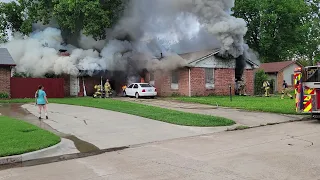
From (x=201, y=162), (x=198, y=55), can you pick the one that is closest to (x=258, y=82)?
(x=198, y=55)

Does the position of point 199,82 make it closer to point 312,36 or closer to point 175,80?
point 175,80

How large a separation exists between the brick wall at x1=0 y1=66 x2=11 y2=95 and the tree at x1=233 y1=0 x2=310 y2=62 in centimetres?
3120

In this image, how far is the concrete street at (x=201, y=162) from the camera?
5398 millimetres

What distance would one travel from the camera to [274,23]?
44.2 metres

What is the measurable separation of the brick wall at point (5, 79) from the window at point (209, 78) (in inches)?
576

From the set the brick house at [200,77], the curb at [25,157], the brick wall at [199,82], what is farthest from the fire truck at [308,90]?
the brick wall at [199,82]

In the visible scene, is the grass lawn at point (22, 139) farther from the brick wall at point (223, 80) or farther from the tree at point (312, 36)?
the tree at point (312, 36)

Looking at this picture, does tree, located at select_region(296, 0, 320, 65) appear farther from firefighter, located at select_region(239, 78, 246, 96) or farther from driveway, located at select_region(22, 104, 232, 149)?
driveway, located at select_region(22, 104, 232, 149)

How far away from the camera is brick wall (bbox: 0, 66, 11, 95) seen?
22.8 metres

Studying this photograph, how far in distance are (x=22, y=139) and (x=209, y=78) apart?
63.9 feet

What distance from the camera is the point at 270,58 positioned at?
159 feet

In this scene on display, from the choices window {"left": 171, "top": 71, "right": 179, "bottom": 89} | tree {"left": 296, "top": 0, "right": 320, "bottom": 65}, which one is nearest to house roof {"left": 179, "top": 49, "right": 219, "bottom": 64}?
window {"left": 171, "top": 71, "right": 179, "bottom": 89}

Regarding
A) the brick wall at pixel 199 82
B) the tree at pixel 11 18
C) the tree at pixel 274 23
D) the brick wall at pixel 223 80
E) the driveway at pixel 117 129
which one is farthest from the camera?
the tree at pixel 274 23

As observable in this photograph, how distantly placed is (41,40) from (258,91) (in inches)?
823
